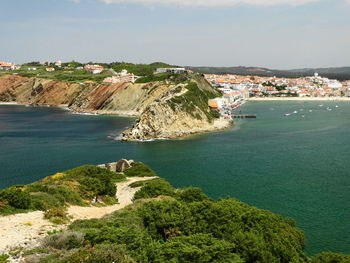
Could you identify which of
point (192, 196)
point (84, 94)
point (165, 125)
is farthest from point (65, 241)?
point (84, 94)

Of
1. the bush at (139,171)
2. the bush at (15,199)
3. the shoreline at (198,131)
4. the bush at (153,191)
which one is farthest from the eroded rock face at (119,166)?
the shoreline at (198,131)

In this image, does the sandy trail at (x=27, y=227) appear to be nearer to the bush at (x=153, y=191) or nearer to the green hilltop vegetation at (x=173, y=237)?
the green hilltop vegetation at (x=173, y=237)

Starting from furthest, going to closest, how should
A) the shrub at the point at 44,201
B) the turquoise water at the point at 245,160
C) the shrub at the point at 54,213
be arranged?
the turquoise water at the point at 245,160, the shrub at the point at 44,201, the shrub at the point at 54,213

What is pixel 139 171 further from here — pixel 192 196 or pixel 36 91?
pixel 36 91

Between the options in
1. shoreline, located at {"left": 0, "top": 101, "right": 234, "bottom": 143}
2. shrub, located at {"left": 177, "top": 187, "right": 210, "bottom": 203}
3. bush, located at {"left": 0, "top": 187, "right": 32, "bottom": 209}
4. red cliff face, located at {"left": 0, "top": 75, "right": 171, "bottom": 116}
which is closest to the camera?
bush, located at {"left": 0, "top": 187, "right": 32, "bottom": 209}

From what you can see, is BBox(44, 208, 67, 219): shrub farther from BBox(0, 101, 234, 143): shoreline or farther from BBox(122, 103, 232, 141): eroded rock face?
BBox(122, 103, 232, 141): eroded rock face

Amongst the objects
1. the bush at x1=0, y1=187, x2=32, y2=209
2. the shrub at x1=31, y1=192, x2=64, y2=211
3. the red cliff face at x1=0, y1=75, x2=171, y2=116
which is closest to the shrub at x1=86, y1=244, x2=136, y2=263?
the bush at x1=0, y1=187, x2=32, y2=209
